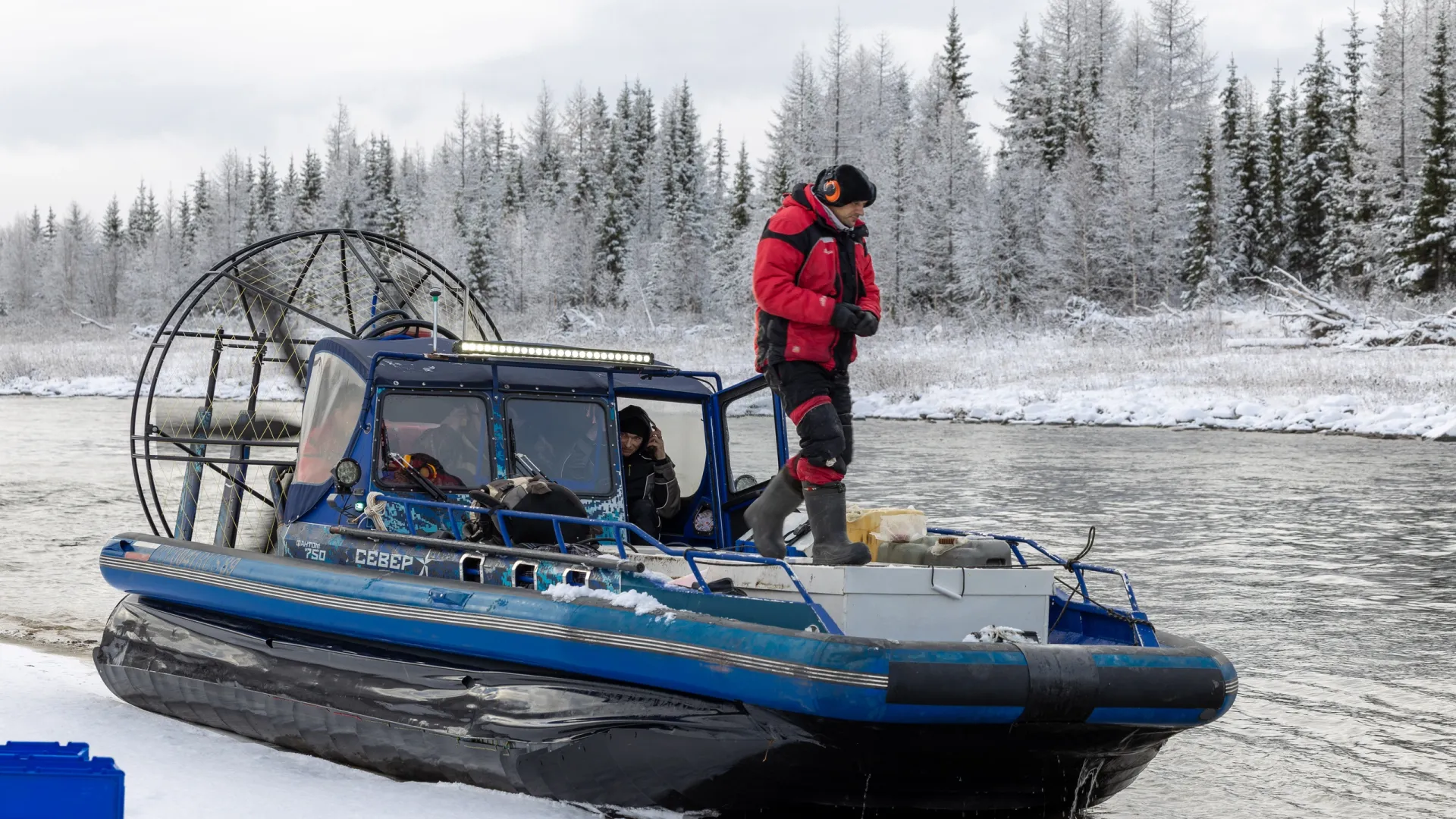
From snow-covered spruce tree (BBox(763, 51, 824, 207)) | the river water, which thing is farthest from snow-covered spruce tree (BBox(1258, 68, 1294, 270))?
the river water

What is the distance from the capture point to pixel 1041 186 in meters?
52.5

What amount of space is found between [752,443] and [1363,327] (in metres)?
15.0

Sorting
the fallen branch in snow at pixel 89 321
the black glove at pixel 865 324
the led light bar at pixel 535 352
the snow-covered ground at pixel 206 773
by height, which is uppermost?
the fallen branch in snow at pixel 89 321

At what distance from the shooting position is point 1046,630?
16.4ft

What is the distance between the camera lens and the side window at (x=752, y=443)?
7.15m

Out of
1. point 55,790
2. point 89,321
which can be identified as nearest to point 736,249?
point 89,321

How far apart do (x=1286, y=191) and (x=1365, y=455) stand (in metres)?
36.0

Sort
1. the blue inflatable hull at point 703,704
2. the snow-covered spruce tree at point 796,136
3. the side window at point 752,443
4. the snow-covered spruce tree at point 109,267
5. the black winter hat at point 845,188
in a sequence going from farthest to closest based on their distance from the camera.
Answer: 1. the snow-covered spruce tree at point 109,267
2. the snow-covered spruce tree at point 796,136
3. the side window at point 752,443
4. the black winter hat at point 845,188
5. the blue inflatable hull at point 703,704

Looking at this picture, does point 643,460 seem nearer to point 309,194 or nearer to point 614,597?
point 614,597

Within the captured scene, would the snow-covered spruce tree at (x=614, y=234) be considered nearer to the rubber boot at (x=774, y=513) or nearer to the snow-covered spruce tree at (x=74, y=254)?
the snow-covered spruce tree at (x=74, y=254)

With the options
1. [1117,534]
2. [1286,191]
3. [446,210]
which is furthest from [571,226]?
[1117,534]

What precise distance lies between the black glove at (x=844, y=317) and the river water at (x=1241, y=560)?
6.32 ft

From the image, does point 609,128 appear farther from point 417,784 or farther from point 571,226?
point 417,784

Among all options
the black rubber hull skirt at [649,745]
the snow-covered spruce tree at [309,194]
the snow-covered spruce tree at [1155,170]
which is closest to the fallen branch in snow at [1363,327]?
the snow-covered spruce tree at [1155,170]
